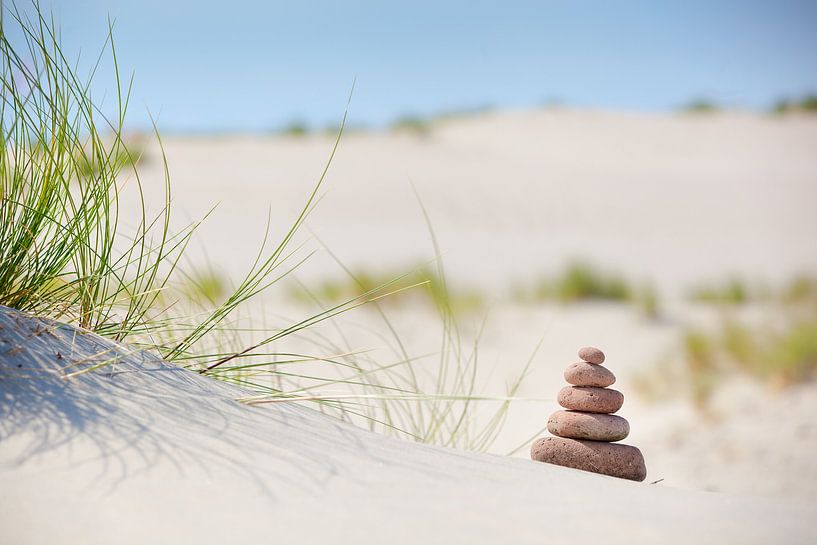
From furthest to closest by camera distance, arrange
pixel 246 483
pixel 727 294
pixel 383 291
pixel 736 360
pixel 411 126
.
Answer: pixel 411 126 → pixel 727 294 → pixel 383 291 → pixel 736 360 → pixel 246 483

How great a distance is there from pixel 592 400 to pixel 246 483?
4.29ft

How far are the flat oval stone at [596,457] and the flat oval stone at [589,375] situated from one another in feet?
0.63

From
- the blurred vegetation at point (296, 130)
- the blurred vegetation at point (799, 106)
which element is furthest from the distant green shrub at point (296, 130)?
the blurred vegetation at point (799, 106)

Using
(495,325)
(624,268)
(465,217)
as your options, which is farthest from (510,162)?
(495,325)

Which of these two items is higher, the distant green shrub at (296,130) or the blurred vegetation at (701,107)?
the blurred vegetation at (701,107)

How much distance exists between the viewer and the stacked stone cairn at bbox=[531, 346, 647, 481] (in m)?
2.47

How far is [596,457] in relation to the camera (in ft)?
8.10

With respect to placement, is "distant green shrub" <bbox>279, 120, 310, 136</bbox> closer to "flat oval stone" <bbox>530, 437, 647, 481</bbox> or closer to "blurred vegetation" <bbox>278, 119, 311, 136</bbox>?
"blurred vegetation" <bbox>278, 119, 311, 136</bbox>

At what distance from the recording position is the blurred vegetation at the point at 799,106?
28.9 metres

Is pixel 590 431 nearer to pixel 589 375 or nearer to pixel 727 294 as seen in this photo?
pixel 589 375

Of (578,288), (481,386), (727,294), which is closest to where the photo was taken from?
(481,386)

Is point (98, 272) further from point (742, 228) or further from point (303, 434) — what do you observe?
point (742, 228)

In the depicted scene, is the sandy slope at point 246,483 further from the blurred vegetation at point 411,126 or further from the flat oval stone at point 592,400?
the blurred vegetation at point 411,126

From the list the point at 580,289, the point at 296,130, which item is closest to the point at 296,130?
the point at 296,130
